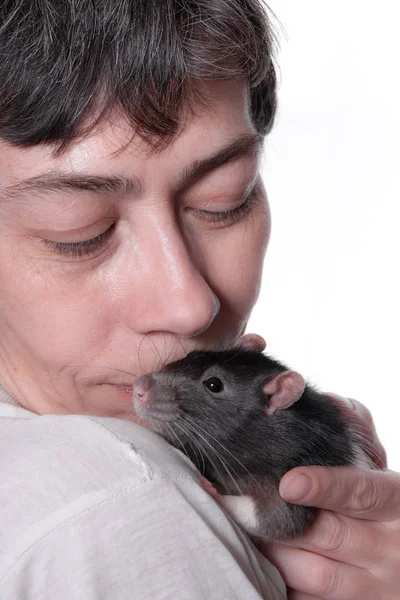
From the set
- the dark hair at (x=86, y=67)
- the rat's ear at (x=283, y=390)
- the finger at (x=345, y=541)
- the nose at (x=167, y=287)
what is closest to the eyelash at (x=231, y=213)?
the nose at (x=167, y=287)

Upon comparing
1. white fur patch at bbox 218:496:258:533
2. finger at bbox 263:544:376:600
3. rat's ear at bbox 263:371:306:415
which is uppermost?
rat's ear at bbox 263:371:306:415

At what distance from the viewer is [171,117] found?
61.8 inches

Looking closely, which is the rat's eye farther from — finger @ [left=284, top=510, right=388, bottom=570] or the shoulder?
the shoulder

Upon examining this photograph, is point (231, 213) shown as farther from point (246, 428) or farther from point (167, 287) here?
point (246, 428)

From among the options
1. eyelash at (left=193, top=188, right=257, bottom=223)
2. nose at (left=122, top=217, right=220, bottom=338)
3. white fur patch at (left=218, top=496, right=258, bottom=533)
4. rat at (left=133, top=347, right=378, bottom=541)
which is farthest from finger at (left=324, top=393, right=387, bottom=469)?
nose at (left=122, top=217, right=220, bottom=338)

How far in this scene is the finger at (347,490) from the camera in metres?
1.70

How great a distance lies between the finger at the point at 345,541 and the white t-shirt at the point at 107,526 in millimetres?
527

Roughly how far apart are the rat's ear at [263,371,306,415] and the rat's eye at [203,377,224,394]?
0.11 metres

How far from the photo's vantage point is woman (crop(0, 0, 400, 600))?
3.91ft

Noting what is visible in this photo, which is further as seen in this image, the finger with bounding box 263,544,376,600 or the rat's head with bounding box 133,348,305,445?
the rat's head with bounding box 133,348,305,445

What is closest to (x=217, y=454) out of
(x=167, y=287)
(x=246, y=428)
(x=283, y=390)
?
(x=246, y=428)

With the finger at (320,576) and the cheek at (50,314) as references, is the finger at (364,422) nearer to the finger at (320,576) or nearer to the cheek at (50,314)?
the finger at (320,576)

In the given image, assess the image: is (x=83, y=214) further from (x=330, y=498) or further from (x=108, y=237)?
(x=330, y=498)

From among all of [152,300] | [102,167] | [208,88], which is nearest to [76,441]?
[152,300]
